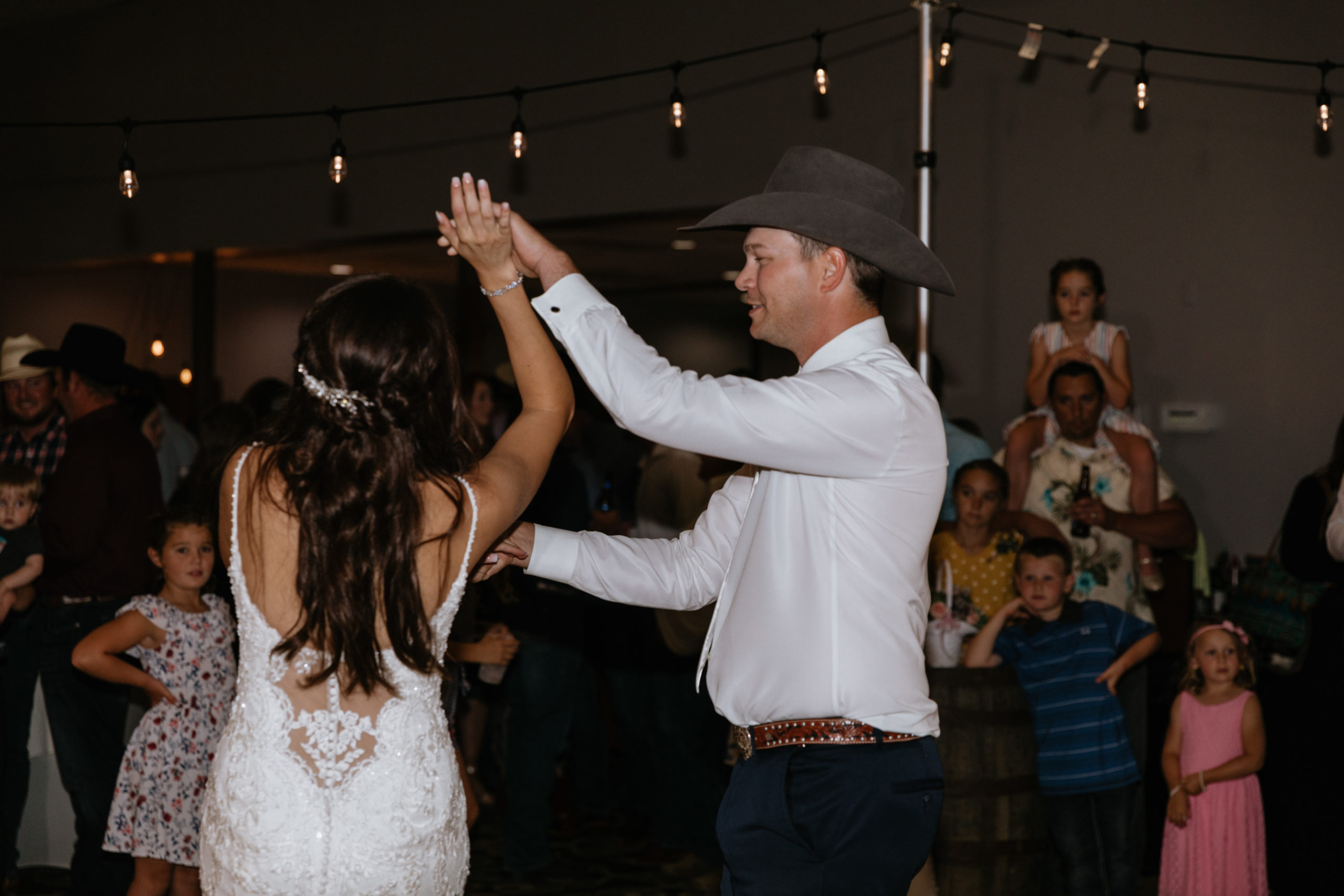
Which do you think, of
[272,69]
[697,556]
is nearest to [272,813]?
[697,556]

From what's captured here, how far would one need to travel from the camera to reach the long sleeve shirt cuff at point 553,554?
219 centimetres

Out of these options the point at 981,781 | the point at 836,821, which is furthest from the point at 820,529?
the point at 981,781

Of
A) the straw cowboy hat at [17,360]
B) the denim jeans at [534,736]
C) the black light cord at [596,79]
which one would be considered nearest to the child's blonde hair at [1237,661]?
the denim jeans at [534,736]

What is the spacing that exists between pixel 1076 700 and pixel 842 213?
88.7 inches

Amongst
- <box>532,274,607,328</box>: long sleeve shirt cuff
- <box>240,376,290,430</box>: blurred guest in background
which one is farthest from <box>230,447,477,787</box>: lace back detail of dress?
<box>240,376,290,430</box>: blurred guest in background

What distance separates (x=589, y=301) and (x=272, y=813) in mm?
843

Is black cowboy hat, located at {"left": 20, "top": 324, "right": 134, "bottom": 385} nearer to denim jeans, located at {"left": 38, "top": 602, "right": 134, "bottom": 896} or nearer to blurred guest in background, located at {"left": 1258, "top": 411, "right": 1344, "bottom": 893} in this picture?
denim jeans, located at {"left": 38, "top": 602, "right": 134, "bottom": 896}

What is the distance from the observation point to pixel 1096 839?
12.4 ft

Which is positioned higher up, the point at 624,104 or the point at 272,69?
the point at 272,69

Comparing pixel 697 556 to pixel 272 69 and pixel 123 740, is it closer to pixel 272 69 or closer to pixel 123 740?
pixel 123 740

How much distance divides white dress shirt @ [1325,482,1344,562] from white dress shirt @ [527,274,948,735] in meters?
1.95

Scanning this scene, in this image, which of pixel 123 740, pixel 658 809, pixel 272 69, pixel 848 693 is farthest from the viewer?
pixel 272 69

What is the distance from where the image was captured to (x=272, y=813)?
6.05 ft

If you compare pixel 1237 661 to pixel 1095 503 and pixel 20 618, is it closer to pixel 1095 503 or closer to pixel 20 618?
pixel 1095 503
